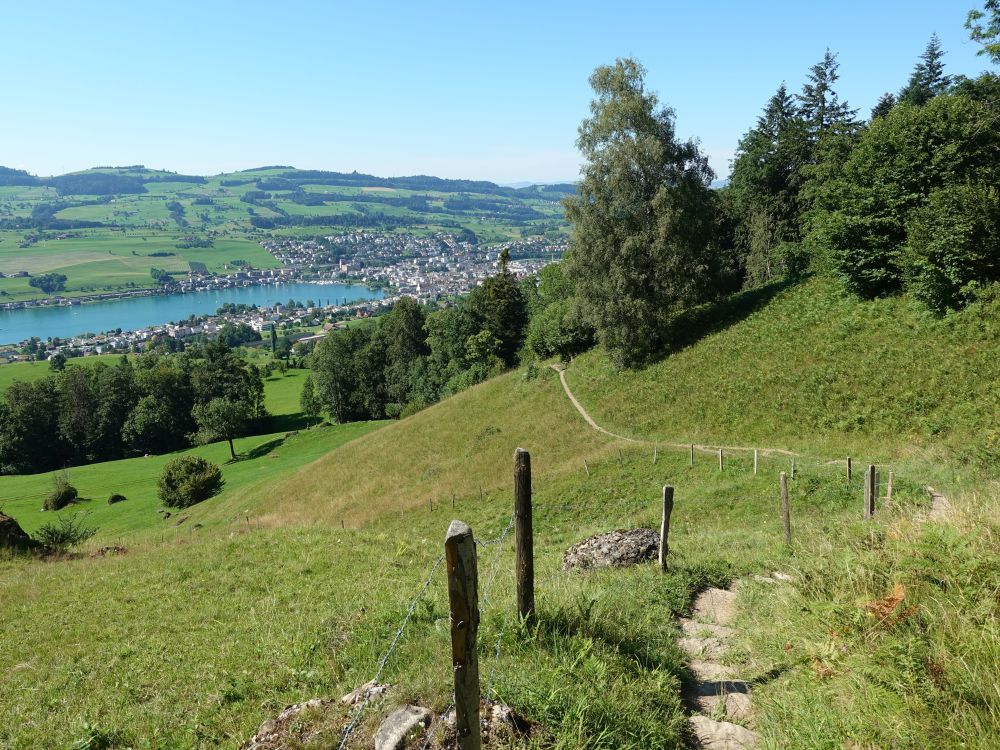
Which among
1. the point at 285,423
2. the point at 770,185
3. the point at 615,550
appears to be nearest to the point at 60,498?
the point at 285,423

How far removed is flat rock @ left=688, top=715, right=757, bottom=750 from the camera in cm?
568

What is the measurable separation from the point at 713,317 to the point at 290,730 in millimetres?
37367

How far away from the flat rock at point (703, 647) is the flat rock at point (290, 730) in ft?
15.6

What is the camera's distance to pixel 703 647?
782 centimetres

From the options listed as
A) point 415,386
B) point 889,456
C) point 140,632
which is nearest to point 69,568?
point 140,632

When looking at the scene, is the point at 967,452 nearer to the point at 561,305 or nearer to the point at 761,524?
the point at 761,524

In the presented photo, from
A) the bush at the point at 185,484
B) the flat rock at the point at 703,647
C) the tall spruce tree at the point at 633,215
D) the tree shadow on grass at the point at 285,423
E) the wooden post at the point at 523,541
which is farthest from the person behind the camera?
the tree shadow on grass at the point at 285,423

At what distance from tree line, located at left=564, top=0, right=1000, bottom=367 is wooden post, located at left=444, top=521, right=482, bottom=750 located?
27.6 meters

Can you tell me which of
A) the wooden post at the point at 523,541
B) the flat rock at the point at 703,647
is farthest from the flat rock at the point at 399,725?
the flat rock at the point at 703,647

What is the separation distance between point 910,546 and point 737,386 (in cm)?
2371

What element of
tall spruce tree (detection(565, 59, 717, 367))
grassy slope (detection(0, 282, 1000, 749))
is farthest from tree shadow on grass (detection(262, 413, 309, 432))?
grassy slope (detection(0, 282, 1000, 749))

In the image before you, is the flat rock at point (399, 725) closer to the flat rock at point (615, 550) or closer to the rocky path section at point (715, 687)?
the rocky path section at point (715, 687)

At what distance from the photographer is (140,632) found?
11.3m

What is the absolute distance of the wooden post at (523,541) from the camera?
683 centimetres
